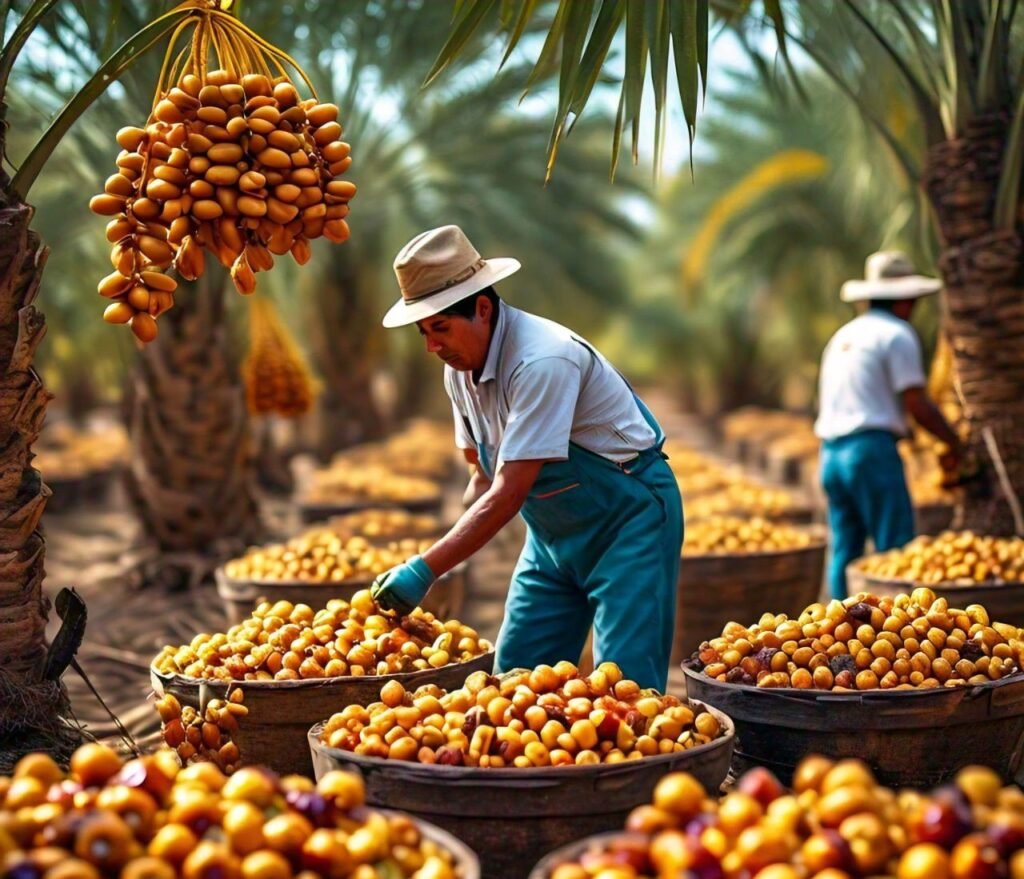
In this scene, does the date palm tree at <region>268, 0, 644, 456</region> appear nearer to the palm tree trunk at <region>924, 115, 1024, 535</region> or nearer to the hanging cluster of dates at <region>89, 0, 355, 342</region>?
the palm tree trunk at <region>924, 115, 1024, 535</region>

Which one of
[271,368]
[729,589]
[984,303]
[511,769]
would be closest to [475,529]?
[511,769]

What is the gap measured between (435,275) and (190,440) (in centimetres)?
590

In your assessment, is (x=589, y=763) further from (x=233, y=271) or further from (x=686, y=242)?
(x=686, y=242)

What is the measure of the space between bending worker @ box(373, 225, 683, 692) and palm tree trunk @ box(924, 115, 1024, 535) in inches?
118

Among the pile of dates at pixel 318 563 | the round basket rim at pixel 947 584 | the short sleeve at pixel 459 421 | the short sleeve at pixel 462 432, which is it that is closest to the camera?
the short sleeve at pixel 459 421

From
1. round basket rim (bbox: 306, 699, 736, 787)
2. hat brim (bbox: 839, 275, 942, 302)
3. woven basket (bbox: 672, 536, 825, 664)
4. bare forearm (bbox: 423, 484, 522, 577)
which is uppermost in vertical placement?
hat brim (bbox: 839, 275, 942, 302)

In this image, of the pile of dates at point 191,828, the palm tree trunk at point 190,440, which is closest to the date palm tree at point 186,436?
the palm tree trunk at point 190,440

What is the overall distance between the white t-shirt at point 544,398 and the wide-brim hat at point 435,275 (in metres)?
0.17

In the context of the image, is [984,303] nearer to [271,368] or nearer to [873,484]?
[873,484]

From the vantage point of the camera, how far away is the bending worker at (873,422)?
6.63m

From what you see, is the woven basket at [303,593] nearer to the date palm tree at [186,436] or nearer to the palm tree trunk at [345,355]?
the date palm tree at [186,436]

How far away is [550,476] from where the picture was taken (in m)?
4.01

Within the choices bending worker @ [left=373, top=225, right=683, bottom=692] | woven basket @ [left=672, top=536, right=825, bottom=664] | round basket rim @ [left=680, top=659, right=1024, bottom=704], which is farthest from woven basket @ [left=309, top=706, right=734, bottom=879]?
woven basket @ [left=672, top=536, right=825, bottom=664]

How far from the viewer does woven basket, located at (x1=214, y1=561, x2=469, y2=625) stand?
5762mm
